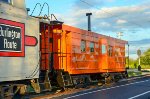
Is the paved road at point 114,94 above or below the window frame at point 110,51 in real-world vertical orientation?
below

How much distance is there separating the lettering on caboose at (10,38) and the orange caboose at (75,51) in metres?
3.00

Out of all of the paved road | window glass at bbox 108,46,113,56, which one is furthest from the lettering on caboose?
window glass at bbox 108,46,113,56

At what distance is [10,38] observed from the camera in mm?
11797

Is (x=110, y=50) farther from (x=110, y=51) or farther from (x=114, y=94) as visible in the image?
(x=114, y=94)

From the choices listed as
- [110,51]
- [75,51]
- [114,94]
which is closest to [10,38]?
[114,94]

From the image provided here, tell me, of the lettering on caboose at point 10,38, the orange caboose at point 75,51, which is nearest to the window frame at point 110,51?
the orange caboose at point 75,51

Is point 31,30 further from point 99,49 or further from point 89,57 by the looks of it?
point 99,49

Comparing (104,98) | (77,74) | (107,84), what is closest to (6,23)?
(104,98)

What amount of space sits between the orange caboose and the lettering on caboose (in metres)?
3.00

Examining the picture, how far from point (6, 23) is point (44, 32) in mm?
4115

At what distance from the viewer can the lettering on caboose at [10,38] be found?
11.4 m

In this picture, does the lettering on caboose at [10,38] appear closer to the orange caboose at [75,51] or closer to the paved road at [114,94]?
the orange caboose at [75,51]

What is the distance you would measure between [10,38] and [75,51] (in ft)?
A: 24.4

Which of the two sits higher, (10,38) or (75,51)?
(10,38)
